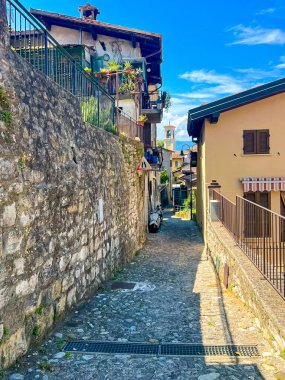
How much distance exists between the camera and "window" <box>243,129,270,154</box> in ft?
44.3

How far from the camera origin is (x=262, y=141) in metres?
13.6

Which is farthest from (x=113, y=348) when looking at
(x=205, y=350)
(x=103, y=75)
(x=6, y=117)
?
(x=103, y=75)

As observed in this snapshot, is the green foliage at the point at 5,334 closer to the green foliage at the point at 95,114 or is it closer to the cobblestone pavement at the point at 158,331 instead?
the cobblestone pavement at the point at 158,331

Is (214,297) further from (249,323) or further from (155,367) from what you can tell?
(155,367)

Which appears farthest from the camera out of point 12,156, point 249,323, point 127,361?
point 249,323

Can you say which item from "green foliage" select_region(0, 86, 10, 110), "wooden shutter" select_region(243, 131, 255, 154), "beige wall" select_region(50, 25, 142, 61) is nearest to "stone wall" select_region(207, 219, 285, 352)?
"green foliage" select_region(0, 86, 10, 110)

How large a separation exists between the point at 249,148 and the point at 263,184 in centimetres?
158

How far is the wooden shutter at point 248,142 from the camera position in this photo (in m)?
13.6

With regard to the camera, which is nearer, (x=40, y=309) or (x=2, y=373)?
(x=2, y=373)

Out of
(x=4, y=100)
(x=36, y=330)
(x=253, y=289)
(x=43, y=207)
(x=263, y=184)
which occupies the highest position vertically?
(x=4, y=100)

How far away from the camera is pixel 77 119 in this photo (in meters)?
6.37

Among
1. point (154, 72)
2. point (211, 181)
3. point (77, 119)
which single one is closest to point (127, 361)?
point (77, 119)

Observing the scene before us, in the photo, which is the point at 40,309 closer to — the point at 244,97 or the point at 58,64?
the point at 58,64

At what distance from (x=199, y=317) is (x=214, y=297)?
121 centimetres
